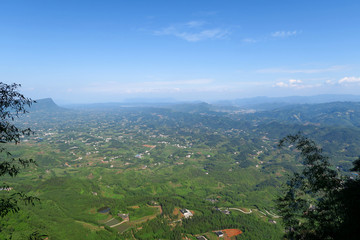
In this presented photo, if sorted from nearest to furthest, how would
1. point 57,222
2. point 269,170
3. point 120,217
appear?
point 57,222
point 120,217
point 269,170

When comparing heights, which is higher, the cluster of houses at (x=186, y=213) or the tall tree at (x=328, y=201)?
the tall tree at (x=328, y=201)

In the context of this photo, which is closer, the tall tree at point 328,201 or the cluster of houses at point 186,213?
the tall tree at point 328,201

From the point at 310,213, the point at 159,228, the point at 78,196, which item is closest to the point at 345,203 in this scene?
the point at 310,213

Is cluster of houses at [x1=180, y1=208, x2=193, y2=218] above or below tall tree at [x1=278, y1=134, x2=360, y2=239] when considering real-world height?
below

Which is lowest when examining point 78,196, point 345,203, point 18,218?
point 78,196

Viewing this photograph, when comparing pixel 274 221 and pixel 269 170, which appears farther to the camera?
pixel 269 170

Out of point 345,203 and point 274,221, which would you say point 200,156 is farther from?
point 345,203

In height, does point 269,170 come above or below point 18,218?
below

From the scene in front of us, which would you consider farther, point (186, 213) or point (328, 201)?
point (186, 213)

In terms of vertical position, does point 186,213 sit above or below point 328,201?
below

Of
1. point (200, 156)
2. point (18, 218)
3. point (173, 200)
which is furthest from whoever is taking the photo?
point (200, 156)

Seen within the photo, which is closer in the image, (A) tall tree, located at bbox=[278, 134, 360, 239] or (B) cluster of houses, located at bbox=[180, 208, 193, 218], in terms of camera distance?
(A) tall tree, located at bbox=[278, 134, 360, 239]
